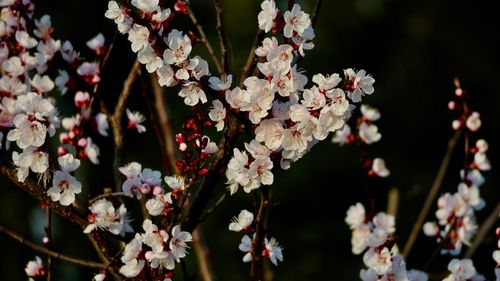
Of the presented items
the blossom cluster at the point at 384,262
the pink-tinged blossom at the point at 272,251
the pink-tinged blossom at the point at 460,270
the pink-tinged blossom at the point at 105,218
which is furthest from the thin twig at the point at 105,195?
the pink-tinged blossom at the point at 460,270

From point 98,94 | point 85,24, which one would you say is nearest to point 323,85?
point 98,94

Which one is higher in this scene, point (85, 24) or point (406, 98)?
point (85, 24)

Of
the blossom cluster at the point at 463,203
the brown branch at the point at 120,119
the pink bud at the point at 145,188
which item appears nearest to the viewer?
the pink bud at the point at 145,188

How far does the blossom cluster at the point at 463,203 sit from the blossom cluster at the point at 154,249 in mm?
999

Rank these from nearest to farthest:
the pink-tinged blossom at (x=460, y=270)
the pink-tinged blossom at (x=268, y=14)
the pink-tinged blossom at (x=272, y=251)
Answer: the pink-tinged blossom at (x=268, y=14) → the pink-tinged blossom at (x=272, y=251) → the pink-tinged blossom at (x=460, y=270)

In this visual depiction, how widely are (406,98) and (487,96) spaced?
1201 millimetres

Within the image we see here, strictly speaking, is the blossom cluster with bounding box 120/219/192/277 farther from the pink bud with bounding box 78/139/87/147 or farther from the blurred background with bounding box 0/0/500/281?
the blurred background with bounding box 0/0/500/281

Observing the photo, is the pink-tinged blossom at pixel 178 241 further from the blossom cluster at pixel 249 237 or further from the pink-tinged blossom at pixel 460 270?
the pink-tinged blossom at pixel 460 270

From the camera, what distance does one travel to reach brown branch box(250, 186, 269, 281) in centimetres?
160

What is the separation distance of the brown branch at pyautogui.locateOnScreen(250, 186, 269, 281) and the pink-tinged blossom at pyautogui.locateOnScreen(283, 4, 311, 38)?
33 centimetres

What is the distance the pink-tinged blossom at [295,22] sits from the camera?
1.53m

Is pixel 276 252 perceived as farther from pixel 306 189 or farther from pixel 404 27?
pixel 404 27

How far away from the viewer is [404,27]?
41.3 feet

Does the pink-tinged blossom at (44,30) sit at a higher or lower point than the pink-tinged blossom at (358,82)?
lower
